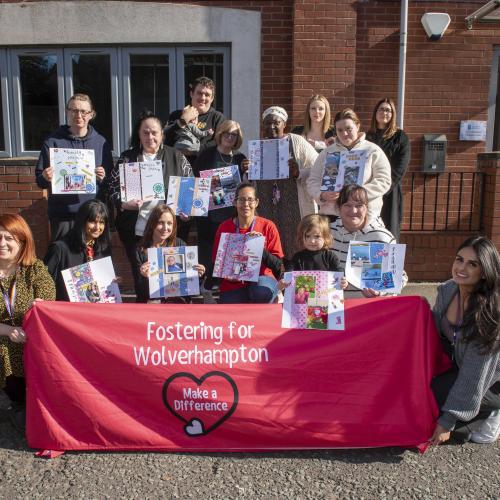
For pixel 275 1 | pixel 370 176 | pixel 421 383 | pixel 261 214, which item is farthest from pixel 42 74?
pixel 421 383

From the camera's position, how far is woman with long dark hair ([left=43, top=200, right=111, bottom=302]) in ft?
13.9

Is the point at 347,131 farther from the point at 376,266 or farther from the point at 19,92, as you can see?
the point at 19,92

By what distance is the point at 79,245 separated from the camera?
14.1 feet

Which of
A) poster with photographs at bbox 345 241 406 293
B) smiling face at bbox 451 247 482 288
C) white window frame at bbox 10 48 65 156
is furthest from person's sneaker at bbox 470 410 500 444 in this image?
white window frame at bbox 10 48 65 156

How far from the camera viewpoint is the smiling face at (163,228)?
14.1ft

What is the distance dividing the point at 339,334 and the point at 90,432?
1563 millimetres

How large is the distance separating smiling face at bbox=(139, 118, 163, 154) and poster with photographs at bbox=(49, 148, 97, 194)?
1.40 ft

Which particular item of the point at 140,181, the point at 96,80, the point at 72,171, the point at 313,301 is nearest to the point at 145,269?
the point at 140,181

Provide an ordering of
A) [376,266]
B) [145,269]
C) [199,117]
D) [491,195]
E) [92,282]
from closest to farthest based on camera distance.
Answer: [376,266]
[92,282]
[145,269]
[199,117]
[491,195]

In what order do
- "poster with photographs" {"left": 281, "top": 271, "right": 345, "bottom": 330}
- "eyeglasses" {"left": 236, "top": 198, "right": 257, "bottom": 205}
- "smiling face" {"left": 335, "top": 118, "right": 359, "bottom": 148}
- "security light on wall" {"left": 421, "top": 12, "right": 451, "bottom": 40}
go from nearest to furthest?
"poster with photographs" {"left": 281, "top": 271, "right": 345, "bottom": 330} → "eyeglasses" {"left": 236, "top": 198, "right": 257, "bottom": 205} → "smiling face" {"left": 335, "top": 118, "right": 359, "bottom": 148} → "security light on wall" {"left": 421, "top": 12, "right": 451, "bottom": 40}

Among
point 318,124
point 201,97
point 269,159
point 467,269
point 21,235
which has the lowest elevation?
point 467,269

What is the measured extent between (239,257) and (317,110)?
5.39ft

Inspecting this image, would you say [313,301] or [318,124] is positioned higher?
[318,124]

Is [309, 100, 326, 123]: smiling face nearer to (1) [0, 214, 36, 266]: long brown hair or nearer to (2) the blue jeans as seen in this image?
(2) the blue jeans
